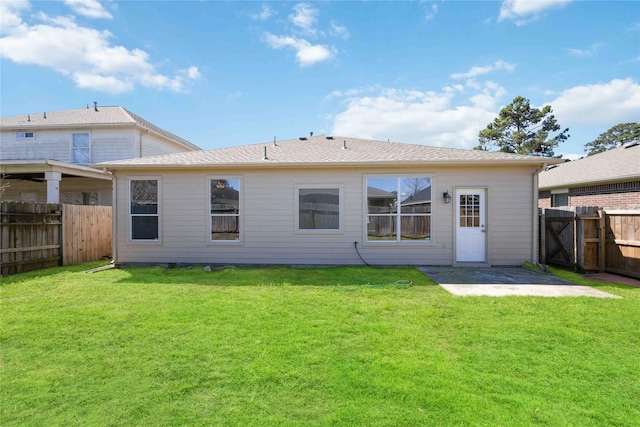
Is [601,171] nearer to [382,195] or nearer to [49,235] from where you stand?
[382,195]

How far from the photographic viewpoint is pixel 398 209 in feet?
27.5

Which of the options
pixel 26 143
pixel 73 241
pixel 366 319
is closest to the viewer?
pixel 366 319

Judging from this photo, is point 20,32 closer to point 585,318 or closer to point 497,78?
point 585,318

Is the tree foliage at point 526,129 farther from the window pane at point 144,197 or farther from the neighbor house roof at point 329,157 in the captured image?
the window pane at point 144,197

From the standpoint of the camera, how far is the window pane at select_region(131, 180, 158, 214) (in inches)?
348

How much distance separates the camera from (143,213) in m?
8.86

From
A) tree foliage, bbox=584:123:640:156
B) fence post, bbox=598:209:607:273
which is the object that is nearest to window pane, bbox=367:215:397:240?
fence post, bbox=598:209:607:273

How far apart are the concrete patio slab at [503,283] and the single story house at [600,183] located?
Answer: 4655mm

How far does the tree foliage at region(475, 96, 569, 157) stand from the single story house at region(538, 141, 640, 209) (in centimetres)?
1500

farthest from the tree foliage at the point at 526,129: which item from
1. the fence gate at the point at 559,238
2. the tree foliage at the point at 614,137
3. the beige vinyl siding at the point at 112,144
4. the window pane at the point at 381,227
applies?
the beige vinyl siding at the point at 112,144

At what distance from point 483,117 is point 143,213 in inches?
1188

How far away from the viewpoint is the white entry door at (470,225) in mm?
8308

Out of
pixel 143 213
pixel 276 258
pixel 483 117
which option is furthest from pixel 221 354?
pixel 483 117

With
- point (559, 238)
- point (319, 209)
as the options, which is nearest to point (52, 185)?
point (319, 209)
